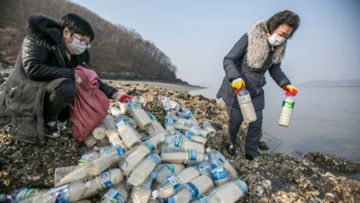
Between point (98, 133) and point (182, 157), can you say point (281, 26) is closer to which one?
point (182, 157)

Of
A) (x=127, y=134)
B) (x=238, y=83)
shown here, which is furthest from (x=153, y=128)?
(x=238, y=83)

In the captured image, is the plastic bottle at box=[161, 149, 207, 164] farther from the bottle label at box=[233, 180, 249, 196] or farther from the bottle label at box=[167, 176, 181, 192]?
the bottle label at box=[233, 180, 249, 196]

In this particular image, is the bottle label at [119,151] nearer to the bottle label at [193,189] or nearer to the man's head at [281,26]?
the bottle label at [193,189]

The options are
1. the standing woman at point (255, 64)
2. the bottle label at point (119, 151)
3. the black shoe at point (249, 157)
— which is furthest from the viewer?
the black shoe at point (249, 157)

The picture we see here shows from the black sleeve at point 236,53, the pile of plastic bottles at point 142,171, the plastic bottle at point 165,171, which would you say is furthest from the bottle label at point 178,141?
the black sleeve at point 236,53

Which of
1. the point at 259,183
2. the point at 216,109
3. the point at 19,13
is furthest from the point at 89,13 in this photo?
the point at 259,183

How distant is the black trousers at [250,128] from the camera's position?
3.11 metres

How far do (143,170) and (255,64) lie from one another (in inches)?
62.5

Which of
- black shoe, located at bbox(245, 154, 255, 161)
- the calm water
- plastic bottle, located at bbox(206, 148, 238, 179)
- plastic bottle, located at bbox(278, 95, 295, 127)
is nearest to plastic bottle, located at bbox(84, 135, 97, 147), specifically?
plastic bottle, located at bbox(206, 148, 238, 179)

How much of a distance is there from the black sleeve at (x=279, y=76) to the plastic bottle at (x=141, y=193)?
6.20 ft

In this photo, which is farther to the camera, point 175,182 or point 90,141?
point 90,141

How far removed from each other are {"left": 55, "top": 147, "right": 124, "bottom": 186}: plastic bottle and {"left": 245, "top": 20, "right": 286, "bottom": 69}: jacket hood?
163cm

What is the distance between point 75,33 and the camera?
97.8 inches

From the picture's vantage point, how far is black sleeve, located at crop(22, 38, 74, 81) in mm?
2223
